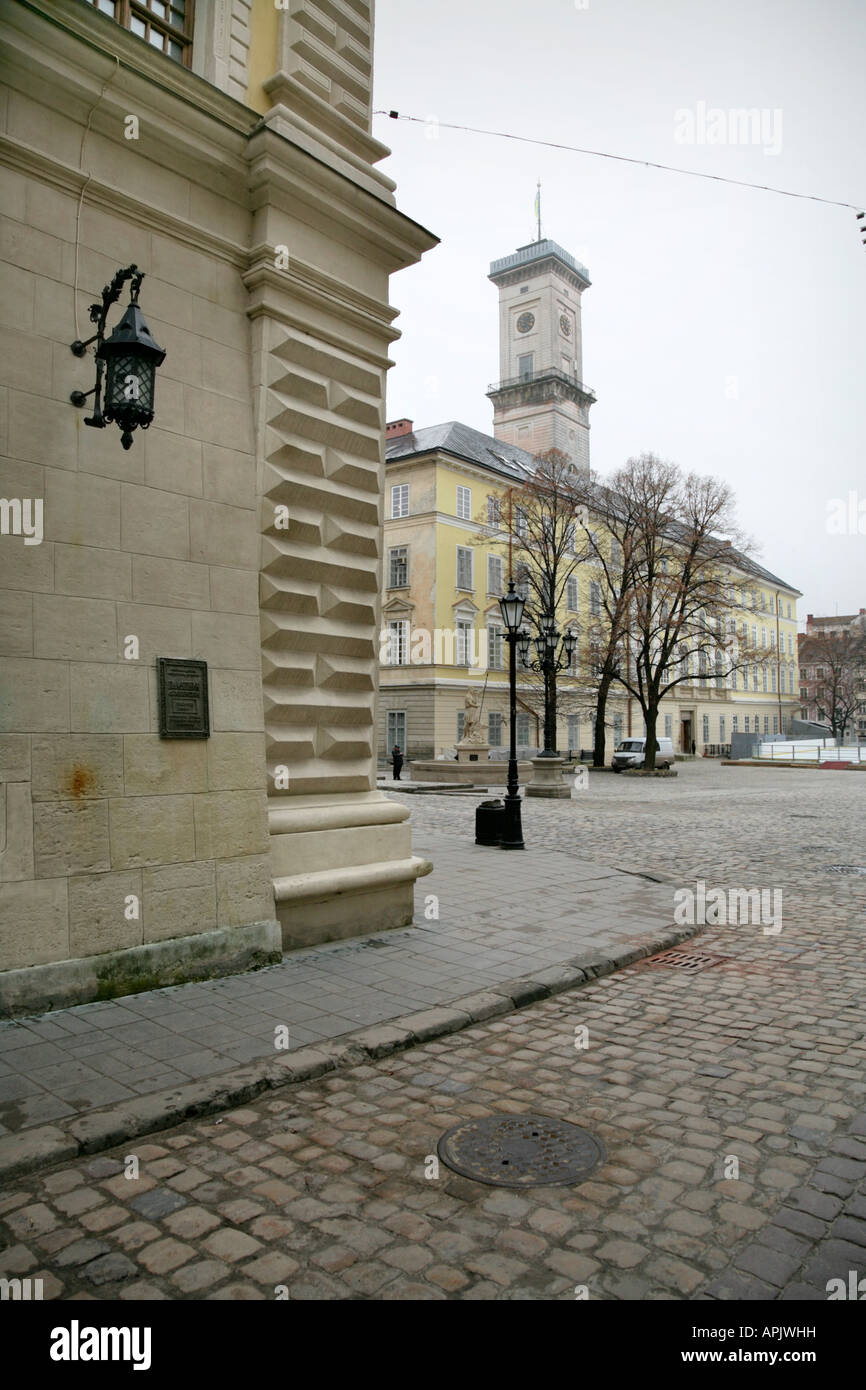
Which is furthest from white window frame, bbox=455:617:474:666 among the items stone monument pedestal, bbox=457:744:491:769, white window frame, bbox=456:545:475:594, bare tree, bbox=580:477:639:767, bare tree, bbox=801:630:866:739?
bare tree, bbox=801:630:866:739

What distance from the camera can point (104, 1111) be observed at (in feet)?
13.5

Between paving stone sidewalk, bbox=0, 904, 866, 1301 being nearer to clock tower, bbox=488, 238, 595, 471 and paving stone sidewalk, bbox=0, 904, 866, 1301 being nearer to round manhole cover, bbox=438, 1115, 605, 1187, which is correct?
round manhole cover, bbox=438, 1115, 605, 1187

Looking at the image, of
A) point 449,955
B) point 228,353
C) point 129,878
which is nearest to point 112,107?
point 228,353

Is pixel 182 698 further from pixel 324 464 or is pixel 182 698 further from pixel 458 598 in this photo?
pixel 458 598

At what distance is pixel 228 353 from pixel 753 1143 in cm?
638

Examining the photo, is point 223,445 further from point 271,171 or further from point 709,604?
point 709,604

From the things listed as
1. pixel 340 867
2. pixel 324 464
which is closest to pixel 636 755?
pixel 340 867

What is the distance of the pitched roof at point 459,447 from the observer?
4694 centimetres

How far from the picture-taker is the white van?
139 ft

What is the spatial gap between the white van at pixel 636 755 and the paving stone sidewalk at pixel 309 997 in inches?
1291

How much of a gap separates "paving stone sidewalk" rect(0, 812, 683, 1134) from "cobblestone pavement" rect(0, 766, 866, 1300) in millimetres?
472

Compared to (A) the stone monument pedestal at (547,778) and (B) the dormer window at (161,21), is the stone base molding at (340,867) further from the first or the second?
(A) the stone monument pedestal at (547,778)

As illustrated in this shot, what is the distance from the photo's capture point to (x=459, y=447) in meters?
48.2

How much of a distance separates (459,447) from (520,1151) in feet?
154
